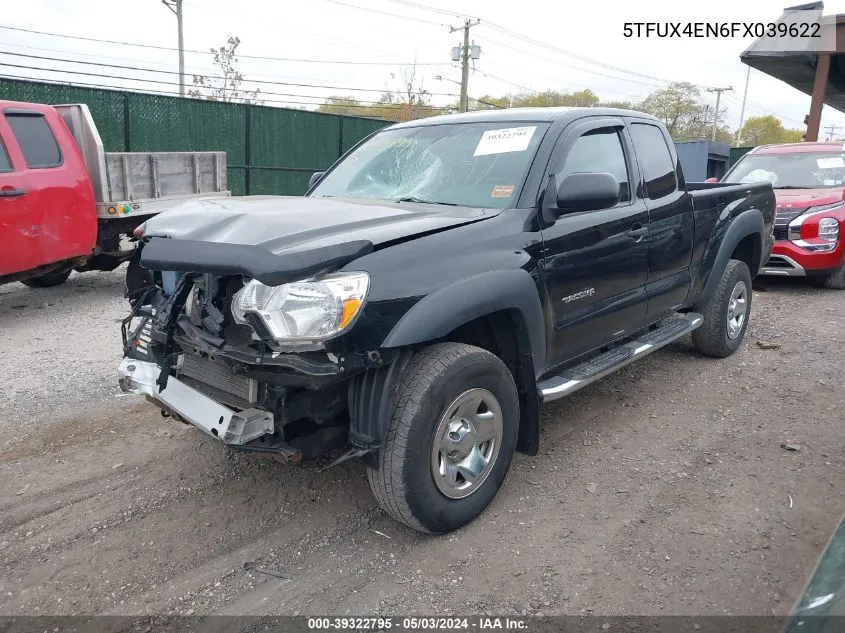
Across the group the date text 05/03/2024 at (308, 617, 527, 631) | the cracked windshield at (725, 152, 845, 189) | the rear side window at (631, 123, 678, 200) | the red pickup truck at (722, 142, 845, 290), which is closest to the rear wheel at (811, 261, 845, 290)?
the red pickup truck at (722, 142, 845, 290)

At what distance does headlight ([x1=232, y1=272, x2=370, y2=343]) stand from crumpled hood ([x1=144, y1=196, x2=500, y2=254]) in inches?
6.6

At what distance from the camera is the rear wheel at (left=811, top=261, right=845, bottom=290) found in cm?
852

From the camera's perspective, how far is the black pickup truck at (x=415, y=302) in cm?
253

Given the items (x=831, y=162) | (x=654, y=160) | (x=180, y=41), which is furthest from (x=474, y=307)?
(x=180, y=41)

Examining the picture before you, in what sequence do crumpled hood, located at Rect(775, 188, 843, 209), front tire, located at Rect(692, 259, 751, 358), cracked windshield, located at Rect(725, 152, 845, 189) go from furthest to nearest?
cracked windshield, located at Rect(725, 152, 845, 189)
crumpled hood, located at Rect(775, 188, 843, 209)
front tire, located at Rect(692, 259, 751, 358)

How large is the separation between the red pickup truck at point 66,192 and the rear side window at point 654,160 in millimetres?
5551

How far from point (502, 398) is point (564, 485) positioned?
76cm

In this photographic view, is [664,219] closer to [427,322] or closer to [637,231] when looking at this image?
[637,231]

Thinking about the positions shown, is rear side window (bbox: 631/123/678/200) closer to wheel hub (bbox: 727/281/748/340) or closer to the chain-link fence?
wheel hub (bbox: 727/281/748/340)

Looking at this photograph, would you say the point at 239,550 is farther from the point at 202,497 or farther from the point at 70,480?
the point at 70,480

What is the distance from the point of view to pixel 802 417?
439 cm

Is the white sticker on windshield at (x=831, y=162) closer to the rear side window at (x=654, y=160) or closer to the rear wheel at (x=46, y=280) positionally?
the rear side window at (x=654, y=160)

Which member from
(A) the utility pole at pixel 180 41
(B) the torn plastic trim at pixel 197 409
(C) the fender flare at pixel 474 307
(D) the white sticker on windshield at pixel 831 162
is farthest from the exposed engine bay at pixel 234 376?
(A) the utility pole at pixel 180 41

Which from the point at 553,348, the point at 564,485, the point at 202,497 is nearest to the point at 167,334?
the point at 202,497
